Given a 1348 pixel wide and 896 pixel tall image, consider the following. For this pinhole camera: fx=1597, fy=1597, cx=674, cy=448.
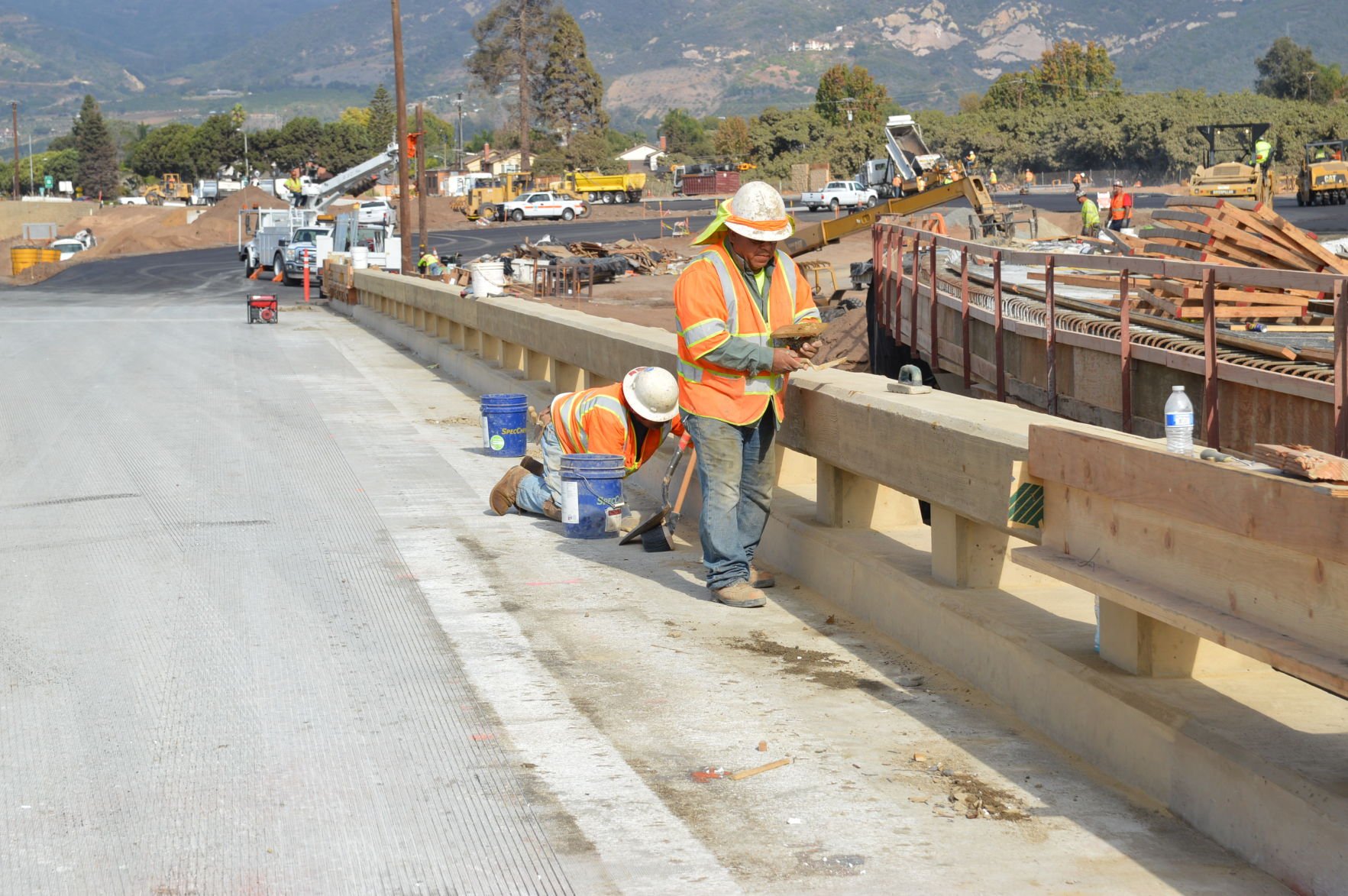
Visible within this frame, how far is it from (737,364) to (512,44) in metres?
Answer: 134

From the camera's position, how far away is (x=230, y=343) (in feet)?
83.4

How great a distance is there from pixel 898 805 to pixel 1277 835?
47.0 inches

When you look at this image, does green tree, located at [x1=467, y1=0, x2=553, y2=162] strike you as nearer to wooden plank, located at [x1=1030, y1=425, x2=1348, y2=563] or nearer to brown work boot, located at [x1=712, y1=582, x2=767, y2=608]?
brown work boot, located at [x1=712, y1=582, x2=767, y2=608]

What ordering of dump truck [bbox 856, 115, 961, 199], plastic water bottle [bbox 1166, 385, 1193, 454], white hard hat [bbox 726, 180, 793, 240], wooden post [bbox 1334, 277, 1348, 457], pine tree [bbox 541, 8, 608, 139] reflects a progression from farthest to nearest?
pine tree [bbox 541, 8, 608, 139]
dump truck [bbox 856, 115, 961, 199]
wooden post [bbox 1334, 277, 1348, 457]
white hard hat [bbox 726, 180, 793, 240]
plastic water bottle [bbox 1166, 385, 1193, 454]

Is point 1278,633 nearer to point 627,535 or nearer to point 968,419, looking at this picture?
point 968,419

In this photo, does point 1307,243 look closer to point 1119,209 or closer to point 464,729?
point 464,729

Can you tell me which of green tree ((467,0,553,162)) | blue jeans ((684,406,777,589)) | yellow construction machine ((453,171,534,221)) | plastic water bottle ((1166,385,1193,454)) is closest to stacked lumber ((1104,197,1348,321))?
blue jeans ((684,406,777,589))

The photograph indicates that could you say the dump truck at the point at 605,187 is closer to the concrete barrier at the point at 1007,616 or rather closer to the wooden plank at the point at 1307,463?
the concrete barrier at the point at 1007,616

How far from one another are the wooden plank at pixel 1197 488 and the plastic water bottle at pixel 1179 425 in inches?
2.6

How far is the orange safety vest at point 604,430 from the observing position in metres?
9.60

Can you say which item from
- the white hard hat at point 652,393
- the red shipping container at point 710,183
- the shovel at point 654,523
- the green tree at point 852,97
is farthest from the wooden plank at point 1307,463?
the green tree at point 852,97

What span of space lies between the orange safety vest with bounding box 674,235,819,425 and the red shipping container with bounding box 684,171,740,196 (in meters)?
114

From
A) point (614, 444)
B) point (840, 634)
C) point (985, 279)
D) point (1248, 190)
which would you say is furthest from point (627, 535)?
point (1248, 190)

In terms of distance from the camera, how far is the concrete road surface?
466 centimetres
